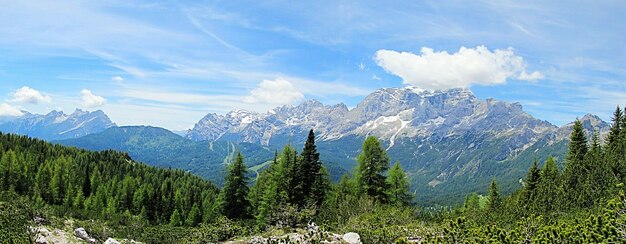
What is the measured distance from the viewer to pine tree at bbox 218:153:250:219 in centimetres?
6194

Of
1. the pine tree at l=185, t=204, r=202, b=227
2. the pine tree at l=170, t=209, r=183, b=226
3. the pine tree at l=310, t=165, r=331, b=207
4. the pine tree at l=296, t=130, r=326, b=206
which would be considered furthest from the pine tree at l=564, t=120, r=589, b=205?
the pine tree at l=185, t=204, r=202, b=227

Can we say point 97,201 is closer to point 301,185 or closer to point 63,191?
point 63,191

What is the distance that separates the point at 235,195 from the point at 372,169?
21763 mm

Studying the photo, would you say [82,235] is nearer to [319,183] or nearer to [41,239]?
[41,239]

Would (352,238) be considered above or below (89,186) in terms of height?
above

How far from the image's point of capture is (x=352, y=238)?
3238 centimetres

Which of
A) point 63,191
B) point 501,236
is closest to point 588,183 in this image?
point 501,236

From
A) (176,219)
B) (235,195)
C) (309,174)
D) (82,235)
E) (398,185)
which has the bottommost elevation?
(176,219)

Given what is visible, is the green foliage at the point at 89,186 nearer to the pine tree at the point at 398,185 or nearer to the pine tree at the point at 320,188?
the pine tree at the point at 320,188

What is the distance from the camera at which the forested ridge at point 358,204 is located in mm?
20859

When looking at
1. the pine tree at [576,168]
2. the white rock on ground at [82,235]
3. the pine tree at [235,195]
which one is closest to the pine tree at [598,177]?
the pine tree at [576,168]

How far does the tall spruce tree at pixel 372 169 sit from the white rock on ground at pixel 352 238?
61.9ft

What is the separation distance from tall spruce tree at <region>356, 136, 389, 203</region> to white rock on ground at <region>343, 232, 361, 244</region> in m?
18.9

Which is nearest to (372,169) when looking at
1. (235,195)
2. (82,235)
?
(235,195)
